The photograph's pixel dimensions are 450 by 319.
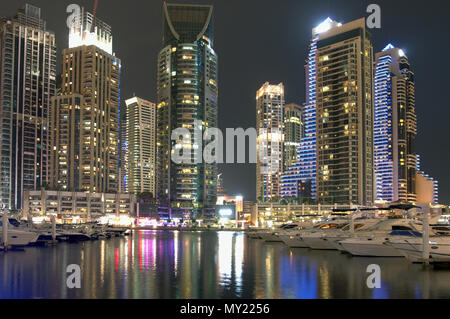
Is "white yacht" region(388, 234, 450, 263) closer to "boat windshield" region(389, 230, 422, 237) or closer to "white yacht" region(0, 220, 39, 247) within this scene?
"boat windshield" region(389, 230, 422, 237)

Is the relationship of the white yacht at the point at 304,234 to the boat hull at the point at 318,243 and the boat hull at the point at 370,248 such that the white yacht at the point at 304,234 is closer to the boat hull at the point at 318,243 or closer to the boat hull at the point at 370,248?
the boat hull at the point at 318,243

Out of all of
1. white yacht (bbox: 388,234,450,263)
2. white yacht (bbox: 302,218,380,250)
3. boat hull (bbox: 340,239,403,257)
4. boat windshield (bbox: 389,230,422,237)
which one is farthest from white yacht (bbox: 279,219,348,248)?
white yacht (bbox: 388,234,450,263)

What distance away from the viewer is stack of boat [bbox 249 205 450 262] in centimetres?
3979

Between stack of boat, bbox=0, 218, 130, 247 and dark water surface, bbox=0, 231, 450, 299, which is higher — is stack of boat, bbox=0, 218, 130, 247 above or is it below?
below

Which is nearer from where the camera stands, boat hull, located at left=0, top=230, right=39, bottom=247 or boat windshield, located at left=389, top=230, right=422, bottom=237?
boat windshield, located at left=389, top=230, right=422, bottom=237

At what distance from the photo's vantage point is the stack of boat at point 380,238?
39.8 metres

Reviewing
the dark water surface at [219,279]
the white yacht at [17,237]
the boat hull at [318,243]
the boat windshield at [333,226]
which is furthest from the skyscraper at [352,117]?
the dark water surface at [219,279]

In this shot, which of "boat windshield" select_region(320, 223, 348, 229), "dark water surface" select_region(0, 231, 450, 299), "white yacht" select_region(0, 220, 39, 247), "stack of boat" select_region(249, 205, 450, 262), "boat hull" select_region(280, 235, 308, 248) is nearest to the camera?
"dark water surface" select_region(0, 231, 450, 299)

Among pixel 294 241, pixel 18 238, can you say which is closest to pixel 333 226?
pixel 294 241

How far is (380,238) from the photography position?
46.5 meters

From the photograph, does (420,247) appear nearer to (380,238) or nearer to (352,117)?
(380,238)

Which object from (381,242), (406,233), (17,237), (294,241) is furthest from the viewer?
(294,241)

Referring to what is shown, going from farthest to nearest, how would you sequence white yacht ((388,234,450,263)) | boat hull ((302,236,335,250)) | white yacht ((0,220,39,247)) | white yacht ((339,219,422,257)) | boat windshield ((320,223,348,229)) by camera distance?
boat windshield ((320,223,348,229)) < white yacht ((0,220,39,247)) < boat hull ((302,236,335,250)) < white yacht ((339,219,422,257)) < white yacht ((388,234,450,263))
